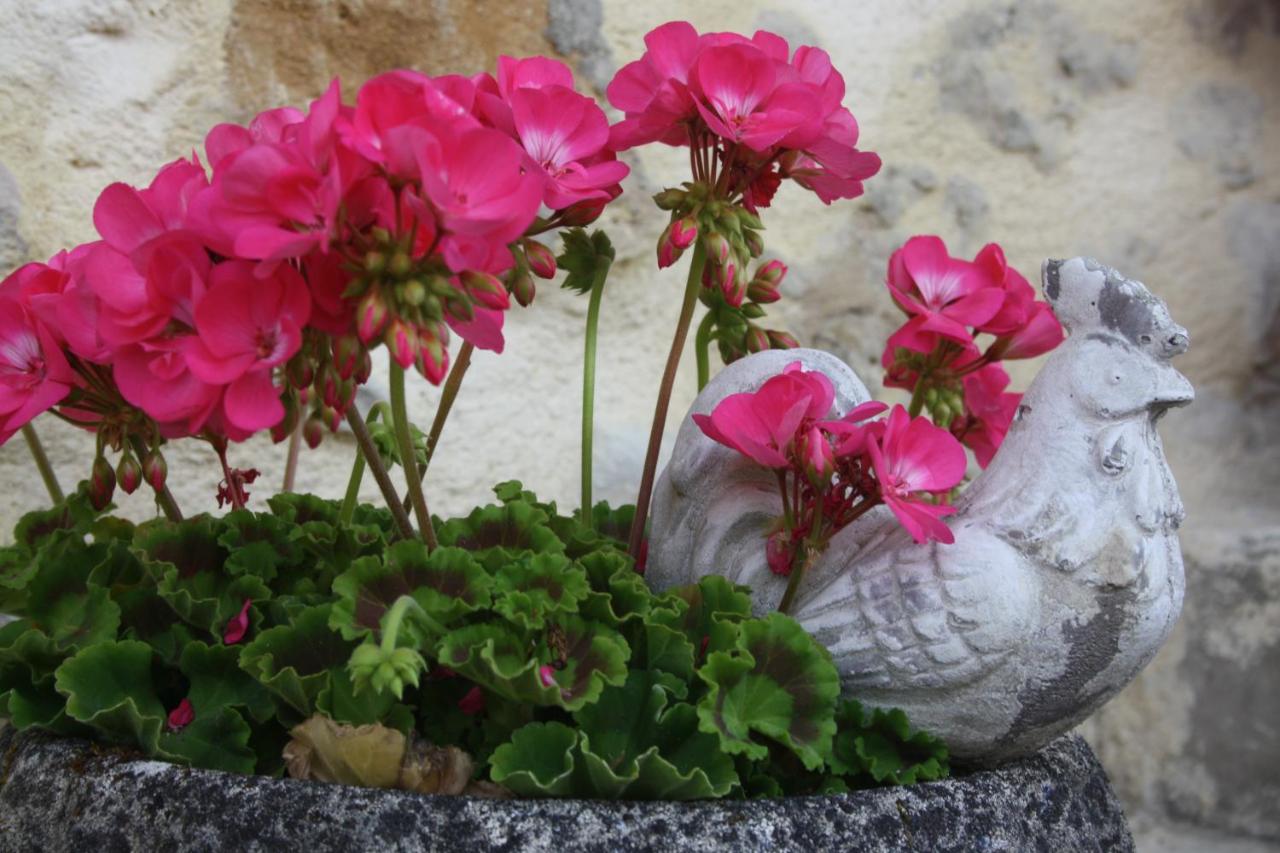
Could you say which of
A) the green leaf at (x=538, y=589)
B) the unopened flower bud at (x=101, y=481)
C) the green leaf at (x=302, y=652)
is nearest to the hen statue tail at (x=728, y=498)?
the green leaf at (x=538, y=589)

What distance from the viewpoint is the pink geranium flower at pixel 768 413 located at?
0.80 meters

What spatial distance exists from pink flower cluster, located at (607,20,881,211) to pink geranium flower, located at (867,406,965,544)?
169mm

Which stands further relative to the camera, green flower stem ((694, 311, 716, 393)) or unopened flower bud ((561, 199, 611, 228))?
green flower stem ((694, 311, 716, 393))

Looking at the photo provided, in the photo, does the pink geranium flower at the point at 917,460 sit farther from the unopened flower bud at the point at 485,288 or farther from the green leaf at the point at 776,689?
the unopened flower bud at the point at 485,288

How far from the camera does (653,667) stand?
0.77m

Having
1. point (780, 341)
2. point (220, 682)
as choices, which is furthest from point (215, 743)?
point (780, 341)

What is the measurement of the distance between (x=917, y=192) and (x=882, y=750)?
117 cm

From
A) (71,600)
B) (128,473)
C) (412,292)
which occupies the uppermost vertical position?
(412,292)

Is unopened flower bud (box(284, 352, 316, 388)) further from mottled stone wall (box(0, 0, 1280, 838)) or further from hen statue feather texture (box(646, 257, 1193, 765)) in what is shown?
mottled stone wall (box(0, 0, 1280, 838))

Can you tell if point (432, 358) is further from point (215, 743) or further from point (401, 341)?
point (215, 743)

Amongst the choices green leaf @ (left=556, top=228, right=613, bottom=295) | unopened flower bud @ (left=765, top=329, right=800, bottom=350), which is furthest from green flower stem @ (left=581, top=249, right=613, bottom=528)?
unopened flower bud @ (left=765, top=329, right=800, bottom=350)

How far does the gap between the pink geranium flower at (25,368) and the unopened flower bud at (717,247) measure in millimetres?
367

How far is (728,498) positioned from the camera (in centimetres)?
90

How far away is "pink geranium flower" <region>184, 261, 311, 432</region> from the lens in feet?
2.10
